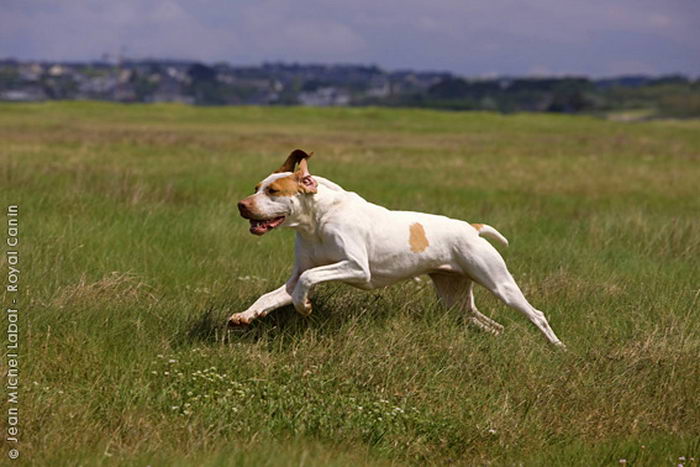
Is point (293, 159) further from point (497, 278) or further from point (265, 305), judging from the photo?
point (497, 278)

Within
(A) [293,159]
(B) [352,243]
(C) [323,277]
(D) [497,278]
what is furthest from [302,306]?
(D) [497,278]

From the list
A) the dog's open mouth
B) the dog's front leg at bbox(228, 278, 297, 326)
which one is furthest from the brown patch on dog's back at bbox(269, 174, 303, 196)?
the dog's front leg at bbox(228, 278, 297, 326)

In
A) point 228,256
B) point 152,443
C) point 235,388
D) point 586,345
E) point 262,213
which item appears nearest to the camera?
point 152,443

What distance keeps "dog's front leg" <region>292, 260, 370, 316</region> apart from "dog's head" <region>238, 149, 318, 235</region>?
0.53 meters

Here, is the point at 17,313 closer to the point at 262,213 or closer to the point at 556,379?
the point at 262,213

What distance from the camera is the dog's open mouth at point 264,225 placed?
26.5ft

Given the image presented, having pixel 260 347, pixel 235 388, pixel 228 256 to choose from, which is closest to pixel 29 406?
pixel 235 388

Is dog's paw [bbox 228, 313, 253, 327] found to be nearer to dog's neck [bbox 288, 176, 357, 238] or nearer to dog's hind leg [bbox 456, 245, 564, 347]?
dog's neck [bbox 288, 176, 357, 238]

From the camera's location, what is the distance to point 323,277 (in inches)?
317

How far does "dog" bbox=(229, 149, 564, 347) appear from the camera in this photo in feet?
26.8

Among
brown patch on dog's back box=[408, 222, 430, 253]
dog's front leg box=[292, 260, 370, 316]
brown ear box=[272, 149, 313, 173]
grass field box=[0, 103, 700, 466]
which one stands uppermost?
brown ear box=[272, 149, 313, 173]

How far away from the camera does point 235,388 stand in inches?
294

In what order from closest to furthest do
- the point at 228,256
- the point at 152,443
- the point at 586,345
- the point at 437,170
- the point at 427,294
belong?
the point at 152,443
the point at 586,345
the point at 427,294
the point at 228,256
the point at 437,170

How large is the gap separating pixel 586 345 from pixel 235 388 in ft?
12.0
